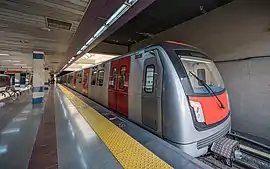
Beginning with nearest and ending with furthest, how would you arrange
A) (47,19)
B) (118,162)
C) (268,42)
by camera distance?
(118,162) < (47,19) < (268,42)

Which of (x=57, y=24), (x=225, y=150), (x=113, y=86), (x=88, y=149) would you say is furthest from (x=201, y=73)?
(x=57, y=24)

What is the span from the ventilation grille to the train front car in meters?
3.03

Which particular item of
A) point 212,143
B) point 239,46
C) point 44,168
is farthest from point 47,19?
point 239,46

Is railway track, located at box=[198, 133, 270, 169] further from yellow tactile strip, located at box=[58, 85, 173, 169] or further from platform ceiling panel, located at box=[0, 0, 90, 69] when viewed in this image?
platform ceiling panel, located at box=[0, 0, 90, 69]

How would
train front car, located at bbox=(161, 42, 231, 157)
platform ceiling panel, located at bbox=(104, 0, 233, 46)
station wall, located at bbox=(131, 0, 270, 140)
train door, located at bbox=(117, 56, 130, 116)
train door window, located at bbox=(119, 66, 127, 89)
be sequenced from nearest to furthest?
train front car, located at bbox=(161, 42, 231, 157), train door, located at bbox=(117, 56, 130, 116), train door window, located at bbox=(119, 66, 127, 89), station wall, located at bbox=(131, 0, 270, 140), platform ceiling panel, located at bbox=(104, 0, 233, 46)

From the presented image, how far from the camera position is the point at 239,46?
528cm

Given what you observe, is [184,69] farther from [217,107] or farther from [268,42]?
[268,42]

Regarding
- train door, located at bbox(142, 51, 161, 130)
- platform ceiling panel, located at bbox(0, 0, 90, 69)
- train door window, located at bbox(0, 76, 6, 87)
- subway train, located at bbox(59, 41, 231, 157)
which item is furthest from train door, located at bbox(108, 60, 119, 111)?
train door window, located at bbox(0, 76, 6, 87)

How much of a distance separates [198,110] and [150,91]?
96 cm

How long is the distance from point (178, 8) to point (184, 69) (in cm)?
405

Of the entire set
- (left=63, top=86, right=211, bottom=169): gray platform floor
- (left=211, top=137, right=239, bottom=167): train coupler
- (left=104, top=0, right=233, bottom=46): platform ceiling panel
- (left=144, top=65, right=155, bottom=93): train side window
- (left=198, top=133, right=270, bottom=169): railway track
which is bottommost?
(left=198, top=133, right=270, bottom=169): railway track

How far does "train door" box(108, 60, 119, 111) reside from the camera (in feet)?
17.0

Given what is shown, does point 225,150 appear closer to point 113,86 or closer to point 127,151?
point 127,151

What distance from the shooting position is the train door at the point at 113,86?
5.18m
